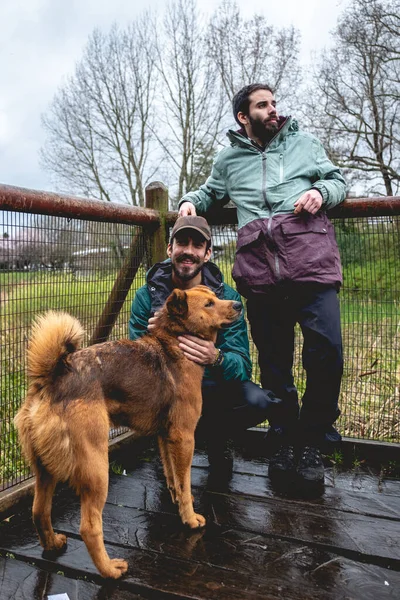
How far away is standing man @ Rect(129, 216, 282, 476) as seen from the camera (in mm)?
3227

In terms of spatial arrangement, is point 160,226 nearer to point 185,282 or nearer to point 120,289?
point 120,289

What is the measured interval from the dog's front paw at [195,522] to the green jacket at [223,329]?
2.96 ft

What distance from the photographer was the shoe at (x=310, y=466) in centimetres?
313

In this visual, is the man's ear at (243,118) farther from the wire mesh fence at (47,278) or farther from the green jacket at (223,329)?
the wire mesh fence at (47,278)

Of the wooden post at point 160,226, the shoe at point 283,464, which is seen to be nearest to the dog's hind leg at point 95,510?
the shoe at point 283,464

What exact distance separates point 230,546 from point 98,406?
3.38ft

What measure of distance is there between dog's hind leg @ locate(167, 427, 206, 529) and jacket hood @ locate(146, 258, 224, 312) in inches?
35.5

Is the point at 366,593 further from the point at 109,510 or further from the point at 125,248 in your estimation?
the point at 125,248

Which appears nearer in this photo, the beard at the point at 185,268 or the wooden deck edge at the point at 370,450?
the beard at the point at 185,268

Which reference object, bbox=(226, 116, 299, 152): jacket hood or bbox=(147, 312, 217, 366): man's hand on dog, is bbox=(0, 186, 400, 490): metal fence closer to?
bbox=(226, 116, 299, 152): jacket hood

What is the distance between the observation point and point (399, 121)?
17703mm

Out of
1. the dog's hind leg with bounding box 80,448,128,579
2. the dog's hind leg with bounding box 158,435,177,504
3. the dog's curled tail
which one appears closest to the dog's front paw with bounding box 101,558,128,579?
the dog's hind leg with bounding box 80,448,128,579

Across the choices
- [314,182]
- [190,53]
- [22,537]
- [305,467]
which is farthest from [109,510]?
[190,53]

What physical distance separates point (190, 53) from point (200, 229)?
21.4 meters
